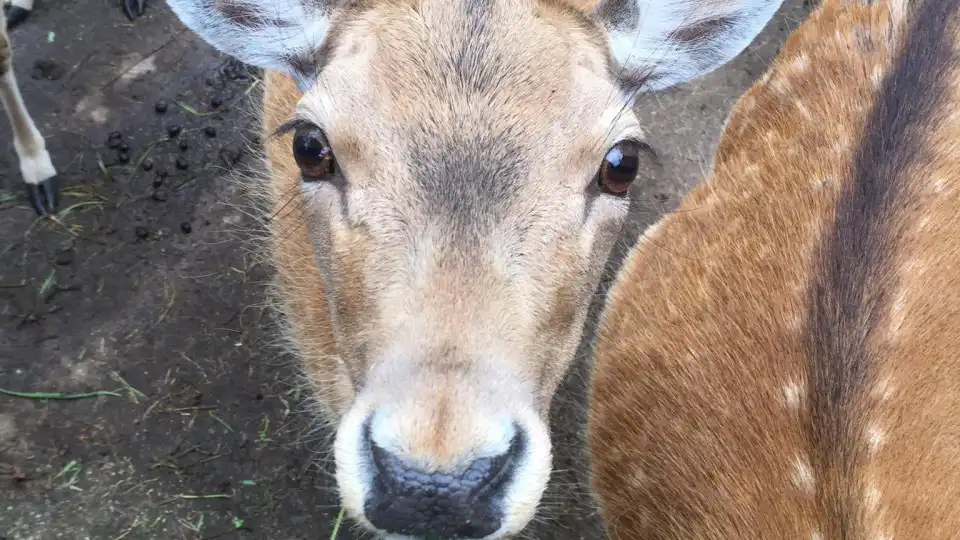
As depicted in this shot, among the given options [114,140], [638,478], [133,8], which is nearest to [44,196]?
[114,140]

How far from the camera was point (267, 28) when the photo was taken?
2680mm

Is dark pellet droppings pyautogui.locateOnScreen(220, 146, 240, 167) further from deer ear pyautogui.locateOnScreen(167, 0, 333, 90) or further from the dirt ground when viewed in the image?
deer ear pyautogui.locateOnScreen(167, 0, 333, 90)

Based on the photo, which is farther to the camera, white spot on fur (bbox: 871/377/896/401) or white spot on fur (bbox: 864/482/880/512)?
white spot on fur (bbox: 871/377/896/401)

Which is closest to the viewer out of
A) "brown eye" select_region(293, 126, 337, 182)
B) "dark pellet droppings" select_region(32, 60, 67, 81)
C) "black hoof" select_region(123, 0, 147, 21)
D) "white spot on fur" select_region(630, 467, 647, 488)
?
"brown eye" select_region(293, 126, 337, 182)

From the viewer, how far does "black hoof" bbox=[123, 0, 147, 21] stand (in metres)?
4.85

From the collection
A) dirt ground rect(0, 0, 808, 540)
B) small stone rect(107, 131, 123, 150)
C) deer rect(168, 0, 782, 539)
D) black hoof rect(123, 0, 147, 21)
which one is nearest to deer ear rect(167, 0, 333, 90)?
deer rect(168, 0, 782, 539)

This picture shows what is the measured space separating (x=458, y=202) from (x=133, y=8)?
3.96 m

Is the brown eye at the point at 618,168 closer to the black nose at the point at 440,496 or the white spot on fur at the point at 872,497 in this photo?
the black nose at the point at 440,496

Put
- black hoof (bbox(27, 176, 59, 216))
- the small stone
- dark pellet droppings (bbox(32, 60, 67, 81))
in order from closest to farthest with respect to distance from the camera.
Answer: black hoof (bbox(27, 176, 59, 216))
the small stone
dark pellet droppings (bbox(32, 60, 67, 81))

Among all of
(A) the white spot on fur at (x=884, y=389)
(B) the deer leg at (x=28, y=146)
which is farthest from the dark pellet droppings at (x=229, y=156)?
(A) the white spot on fur at (x=884, y=389)

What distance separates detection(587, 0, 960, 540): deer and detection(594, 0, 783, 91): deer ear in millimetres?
701

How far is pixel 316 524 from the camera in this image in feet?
12.1

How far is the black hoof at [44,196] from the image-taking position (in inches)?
166

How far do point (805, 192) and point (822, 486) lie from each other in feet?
4.15
